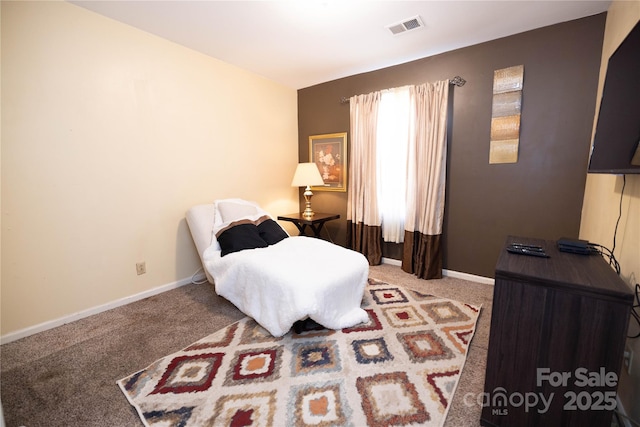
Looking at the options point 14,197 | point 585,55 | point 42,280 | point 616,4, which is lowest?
point 42,280

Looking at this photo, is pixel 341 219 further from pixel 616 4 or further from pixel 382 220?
pixel 616 4

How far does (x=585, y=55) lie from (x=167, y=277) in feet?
13.8

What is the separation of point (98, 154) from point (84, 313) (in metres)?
1.31

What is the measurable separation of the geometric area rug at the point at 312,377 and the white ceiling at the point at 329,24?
2.40 metres

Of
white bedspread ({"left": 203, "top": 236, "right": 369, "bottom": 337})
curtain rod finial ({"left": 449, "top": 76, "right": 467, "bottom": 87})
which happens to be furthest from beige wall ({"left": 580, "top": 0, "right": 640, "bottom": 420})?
white bedspread ({"left": 203, "top": 236, "right": 369, "bottom": 337})

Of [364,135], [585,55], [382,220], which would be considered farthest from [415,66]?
[382,220]

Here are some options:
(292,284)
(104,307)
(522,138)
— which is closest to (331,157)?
(522,138)

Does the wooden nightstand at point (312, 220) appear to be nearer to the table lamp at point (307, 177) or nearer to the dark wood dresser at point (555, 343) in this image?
the table lamp at point (307, 177)

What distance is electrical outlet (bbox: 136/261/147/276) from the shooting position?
102 inches

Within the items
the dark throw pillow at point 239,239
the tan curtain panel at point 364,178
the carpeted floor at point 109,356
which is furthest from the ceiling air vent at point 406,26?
the carpeted floor at point 109,356

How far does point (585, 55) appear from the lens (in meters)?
2.25

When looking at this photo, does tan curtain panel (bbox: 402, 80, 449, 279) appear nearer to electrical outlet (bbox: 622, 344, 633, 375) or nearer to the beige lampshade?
the beige lampshade

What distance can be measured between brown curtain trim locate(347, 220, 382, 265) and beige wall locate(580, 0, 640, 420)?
1.87m

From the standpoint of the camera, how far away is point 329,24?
2312mm
